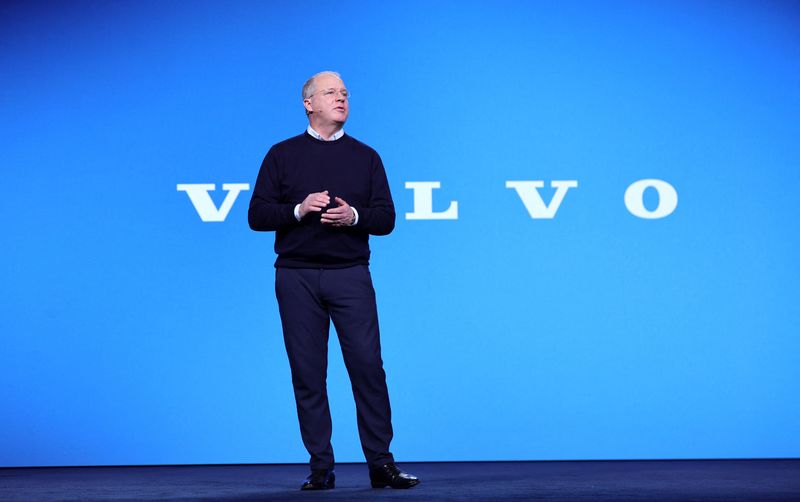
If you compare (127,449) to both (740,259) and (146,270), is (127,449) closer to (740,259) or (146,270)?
(146,270)

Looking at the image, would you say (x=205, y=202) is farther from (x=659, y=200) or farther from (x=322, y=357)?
(x=659, y=200)

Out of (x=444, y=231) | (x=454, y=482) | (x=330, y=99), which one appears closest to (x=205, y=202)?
(x=444, y=231)

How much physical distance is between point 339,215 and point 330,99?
1.33ft

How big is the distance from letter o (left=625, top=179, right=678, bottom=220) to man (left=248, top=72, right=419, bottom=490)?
1.37 m

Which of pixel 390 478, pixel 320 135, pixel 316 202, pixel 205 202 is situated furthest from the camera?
pixel 205 202

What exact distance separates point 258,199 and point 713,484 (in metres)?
1.72

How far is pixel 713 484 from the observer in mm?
3199

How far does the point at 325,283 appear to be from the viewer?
3162 millimetres

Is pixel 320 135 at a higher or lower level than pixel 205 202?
higher

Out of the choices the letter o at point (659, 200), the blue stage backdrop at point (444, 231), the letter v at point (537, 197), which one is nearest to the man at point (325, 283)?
the blue stage backdrop at point (444, 231)

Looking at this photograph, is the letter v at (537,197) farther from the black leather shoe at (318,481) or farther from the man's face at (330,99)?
the black leather shoe at (318,481)

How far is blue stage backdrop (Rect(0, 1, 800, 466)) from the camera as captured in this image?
4.14 metres

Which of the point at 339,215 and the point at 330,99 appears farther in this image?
the point at 330,99

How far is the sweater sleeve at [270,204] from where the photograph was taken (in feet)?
10.3
